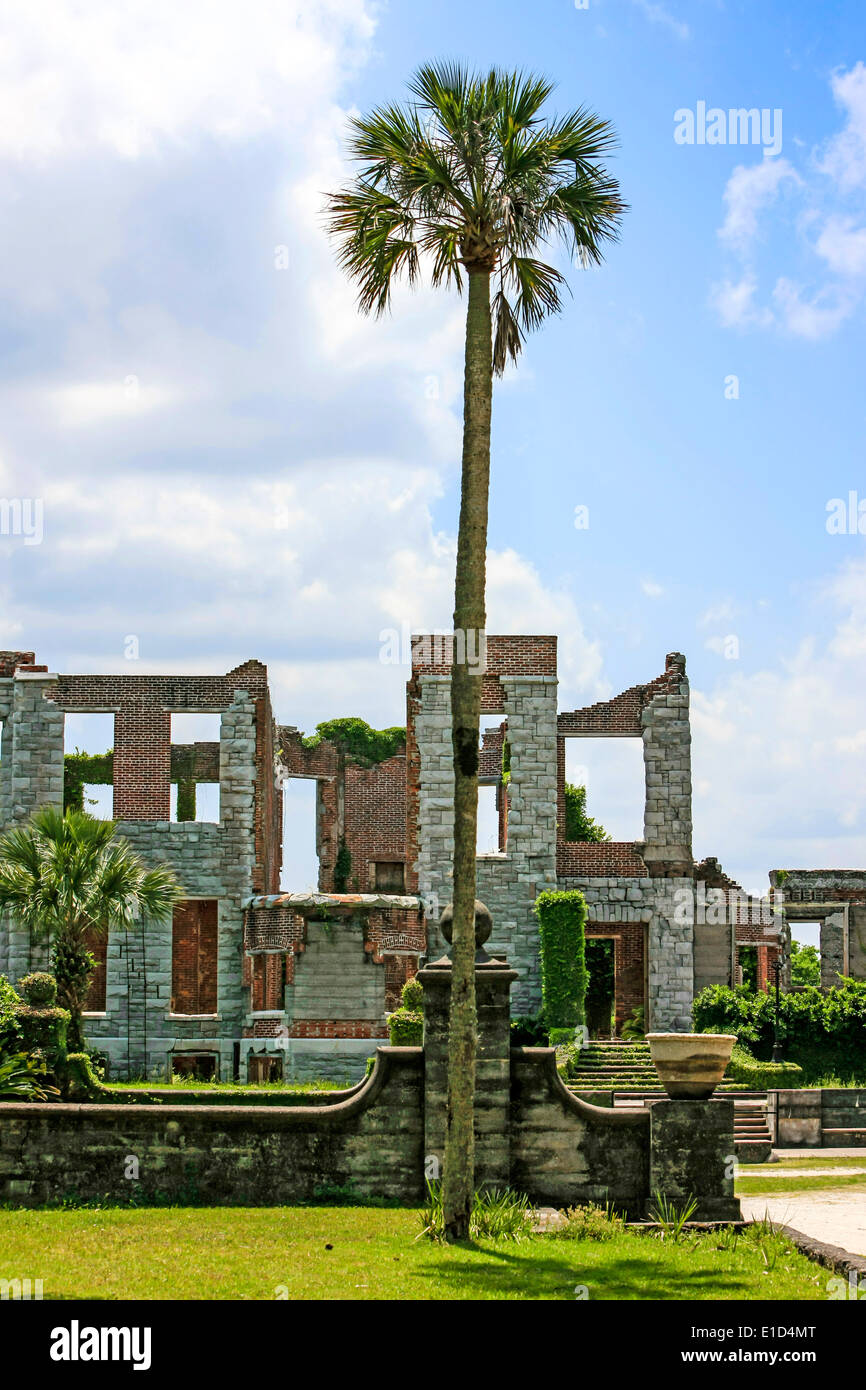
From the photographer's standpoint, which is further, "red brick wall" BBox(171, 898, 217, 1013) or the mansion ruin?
"red brick wall" BBox(171, 898, 217, 1013)

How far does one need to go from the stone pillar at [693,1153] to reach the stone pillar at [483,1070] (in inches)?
53.0

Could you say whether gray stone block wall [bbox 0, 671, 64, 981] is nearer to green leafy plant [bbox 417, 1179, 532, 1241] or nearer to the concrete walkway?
the concrete walkway

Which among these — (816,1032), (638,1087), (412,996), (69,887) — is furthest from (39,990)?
(816,1032)

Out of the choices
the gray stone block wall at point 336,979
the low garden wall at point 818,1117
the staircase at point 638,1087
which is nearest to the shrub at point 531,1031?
the staircase at point 638,1087

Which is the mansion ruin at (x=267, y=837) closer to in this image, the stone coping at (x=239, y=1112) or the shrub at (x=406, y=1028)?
the shrub at (x=406, y=1028)

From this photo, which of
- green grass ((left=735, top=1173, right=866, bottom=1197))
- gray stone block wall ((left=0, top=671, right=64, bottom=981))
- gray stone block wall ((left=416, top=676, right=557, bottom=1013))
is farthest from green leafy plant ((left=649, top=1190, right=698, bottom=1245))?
gray stone block wall ((left=0, top=671, right=64, bottom=981))

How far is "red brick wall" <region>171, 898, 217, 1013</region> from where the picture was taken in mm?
37031

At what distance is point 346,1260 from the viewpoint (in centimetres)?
1068

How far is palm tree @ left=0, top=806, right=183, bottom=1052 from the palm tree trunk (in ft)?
39.1

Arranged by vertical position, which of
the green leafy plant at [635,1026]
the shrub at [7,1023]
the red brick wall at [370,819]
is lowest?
the green leafy plant at [635,1026]

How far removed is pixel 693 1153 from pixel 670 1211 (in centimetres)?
54

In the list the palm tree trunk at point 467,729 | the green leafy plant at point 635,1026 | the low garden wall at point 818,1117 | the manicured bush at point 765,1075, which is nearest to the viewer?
the palm tree trunk at point 467,729

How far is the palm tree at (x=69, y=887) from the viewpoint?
2323 centimetres
